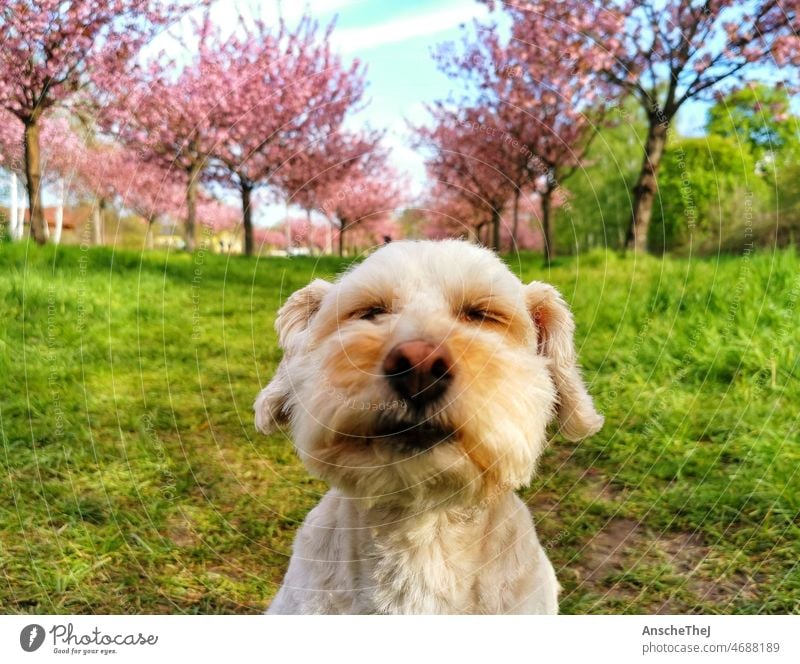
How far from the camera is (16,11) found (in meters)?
2.29

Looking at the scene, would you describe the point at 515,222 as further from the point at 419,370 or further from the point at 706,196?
the point at 419,370

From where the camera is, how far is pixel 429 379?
5.04ft

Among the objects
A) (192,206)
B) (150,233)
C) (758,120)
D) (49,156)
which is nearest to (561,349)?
(758,120)

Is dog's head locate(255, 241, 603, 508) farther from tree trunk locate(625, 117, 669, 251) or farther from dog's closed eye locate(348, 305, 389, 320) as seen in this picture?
tree trunk locate(625, 117, 669, 251)

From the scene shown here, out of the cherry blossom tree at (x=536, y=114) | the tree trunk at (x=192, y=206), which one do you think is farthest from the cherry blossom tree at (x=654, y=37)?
the tree trunk at (x=192, y=206)

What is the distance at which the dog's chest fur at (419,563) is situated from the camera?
1.88 metres

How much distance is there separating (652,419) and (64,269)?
8.27 ft

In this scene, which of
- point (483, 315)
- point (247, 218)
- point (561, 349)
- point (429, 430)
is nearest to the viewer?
point (429, 430)

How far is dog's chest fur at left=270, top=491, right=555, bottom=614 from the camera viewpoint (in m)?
1.88

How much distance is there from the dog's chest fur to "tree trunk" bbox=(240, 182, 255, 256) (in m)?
0.97

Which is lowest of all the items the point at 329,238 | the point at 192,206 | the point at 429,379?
the point at 429,379

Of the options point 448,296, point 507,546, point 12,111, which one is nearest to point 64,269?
point 12,111

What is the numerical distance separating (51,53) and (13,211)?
0.59m

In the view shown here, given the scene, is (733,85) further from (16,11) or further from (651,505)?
(16,11)
